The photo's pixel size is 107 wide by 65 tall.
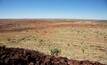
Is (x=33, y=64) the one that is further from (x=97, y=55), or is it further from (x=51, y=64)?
(x=97, y=55)

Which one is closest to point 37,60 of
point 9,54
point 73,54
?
point 9,54

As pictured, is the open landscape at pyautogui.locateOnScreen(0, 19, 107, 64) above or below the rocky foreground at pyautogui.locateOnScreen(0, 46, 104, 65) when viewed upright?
below

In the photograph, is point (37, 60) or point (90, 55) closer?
point (37, 60)

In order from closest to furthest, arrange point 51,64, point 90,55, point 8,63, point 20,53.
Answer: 1. point 8,63
2. point 51,64
3. point 20,53
4. point 90,55

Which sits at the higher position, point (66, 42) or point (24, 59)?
point (24, 59)

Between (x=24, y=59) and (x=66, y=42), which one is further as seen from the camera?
(x=66, y=42)

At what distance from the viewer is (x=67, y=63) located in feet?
29.8

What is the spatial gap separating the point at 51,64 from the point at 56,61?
42cm

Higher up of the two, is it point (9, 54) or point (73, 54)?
point (9, 54)

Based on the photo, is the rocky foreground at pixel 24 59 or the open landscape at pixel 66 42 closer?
the rocky foreground at pixel 24 59

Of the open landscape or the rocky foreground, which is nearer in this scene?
the rocky foreground

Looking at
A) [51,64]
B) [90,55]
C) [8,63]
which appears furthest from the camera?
[90,55]

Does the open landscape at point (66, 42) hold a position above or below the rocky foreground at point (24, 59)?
below

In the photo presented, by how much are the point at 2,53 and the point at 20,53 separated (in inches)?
40.4
